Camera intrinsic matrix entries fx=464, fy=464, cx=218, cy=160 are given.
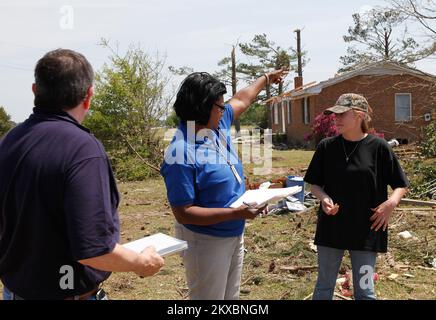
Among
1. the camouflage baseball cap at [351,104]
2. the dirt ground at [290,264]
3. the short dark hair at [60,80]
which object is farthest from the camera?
the dirt ground at [290,264]

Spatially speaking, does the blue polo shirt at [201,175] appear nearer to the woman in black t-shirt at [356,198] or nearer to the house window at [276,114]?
the woman in black t-shirt at [356,198]

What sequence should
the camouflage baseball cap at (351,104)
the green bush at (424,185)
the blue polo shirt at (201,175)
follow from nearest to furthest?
the blue polo shirt at (201,175) → the camouflage baseball cap at (351,104) → the green bush at (424,185)

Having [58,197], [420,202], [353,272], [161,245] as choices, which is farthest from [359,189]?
[420,202]

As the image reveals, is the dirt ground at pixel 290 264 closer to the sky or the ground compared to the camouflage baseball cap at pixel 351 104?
closer to the ground

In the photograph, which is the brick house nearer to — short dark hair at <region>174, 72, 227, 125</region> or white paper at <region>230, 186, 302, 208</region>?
white paper at <region>230, 186, 302, 208</region>

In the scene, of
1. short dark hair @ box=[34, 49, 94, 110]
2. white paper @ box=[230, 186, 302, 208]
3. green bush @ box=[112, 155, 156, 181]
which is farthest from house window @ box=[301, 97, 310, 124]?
short dark hair @ box=[34, 49, 94, 110]

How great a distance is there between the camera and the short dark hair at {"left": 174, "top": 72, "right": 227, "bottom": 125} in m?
2.88

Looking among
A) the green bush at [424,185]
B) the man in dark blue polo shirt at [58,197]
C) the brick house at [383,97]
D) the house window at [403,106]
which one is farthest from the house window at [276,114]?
the man in dark blue polo shirt at [58,197]

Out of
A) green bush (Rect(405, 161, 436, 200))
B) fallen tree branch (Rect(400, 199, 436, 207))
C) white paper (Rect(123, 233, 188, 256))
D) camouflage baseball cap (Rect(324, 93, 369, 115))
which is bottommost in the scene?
fallen tree branch (Rect(400, 199, 436, 207))

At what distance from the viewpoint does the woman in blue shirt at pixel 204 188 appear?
2.76 meters

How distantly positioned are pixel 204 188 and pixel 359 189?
1234 mm

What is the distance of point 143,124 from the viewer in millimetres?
15547

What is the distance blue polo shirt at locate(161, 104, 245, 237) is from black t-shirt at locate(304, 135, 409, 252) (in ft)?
2.69

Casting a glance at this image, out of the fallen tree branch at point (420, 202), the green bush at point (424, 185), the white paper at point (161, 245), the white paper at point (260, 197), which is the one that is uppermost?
the white paper at point (260, 197)
